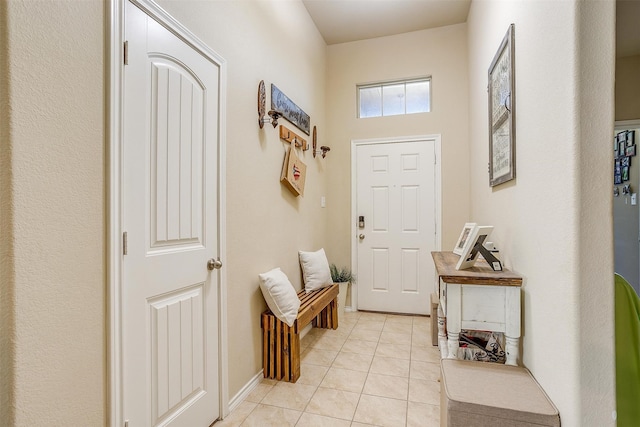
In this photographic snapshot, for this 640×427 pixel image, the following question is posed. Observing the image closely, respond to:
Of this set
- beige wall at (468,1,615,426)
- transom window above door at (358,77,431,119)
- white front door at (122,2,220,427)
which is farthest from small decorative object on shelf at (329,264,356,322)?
beige wall at (468,1,615,426)

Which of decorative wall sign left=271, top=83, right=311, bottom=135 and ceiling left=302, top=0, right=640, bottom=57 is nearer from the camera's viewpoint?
decorative wall sign left=271, top=83, right=311, bottom=135

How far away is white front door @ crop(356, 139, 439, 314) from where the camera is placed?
367 cm

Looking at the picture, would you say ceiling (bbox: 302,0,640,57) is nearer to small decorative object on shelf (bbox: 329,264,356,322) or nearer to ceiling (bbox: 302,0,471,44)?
ceiling (bbox: 302,0,471,44)

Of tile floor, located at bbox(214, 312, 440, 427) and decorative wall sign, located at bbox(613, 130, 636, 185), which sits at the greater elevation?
decorative wall sign, located at bbox(613, 130, 636, 185)

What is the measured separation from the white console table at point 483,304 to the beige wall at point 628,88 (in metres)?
1.44

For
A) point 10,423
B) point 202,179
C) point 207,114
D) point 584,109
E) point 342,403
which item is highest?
point 207,114

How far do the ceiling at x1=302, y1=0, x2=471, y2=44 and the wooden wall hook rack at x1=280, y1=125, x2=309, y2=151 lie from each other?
4.66 ft

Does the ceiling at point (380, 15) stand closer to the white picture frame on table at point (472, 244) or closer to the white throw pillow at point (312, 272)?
the white throw pillow at point (312, 272)

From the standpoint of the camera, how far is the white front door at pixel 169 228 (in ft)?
4.25

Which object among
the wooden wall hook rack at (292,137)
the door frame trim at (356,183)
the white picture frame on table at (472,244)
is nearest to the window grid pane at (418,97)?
the door frame trim at (356,183)

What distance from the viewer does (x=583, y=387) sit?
1051 mm

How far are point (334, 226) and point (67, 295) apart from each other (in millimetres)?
3111

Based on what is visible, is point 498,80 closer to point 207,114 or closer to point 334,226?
point 207,114

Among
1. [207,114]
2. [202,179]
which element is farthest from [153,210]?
[207,114]
